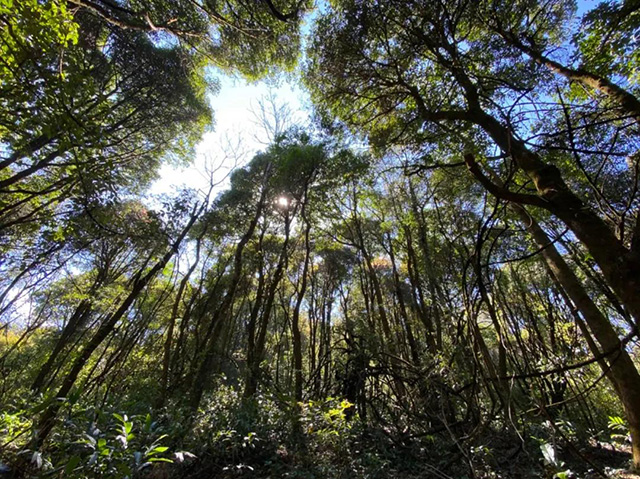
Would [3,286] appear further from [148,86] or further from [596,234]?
[596,234]

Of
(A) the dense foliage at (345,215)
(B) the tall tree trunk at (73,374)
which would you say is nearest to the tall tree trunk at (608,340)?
(A) the dense foliage at (345,215)

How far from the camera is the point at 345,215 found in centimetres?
884

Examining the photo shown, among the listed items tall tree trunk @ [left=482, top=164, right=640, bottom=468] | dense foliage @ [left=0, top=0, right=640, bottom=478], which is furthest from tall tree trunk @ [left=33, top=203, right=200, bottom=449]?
tall tree trunk @ [left=482, top=164, right=640, bottom=468]

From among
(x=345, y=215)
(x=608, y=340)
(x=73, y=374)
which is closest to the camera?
(x=608, y=340)

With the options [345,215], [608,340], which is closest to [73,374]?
[608,340]

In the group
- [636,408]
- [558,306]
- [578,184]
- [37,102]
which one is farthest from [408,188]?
[37,102]

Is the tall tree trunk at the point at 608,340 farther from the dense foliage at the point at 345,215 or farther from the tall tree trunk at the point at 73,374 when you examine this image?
the tall tree trunk at the point at 73,374

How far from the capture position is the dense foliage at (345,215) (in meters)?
1.65

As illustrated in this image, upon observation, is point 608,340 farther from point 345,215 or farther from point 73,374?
point 345,215

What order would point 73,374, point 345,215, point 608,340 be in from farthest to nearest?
1. point 345,215
2. point 73,374
3. point 608,340

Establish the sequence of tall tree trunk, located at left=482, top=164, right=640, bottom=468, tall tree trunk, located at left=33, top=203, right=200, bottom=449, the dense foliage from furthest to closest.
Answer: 1. tall tree trunk, located at left=33, top=203, right=200, bottom=449
2. tall tree trunk, located at left=482, top=164, right=640, bottom=468
3. the dense foliage

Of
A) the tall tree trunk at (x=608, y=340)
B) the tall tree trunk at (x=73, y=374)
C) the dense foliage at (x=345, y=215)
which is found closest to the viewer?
the dense foliage at (x=345, y=215)

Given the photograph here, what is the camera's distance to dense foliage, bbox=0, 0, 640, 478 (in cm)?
165

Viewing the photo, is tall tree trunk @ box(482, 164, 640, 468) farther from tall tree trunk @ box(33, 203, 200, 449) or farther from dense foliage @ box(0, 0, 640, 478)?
tall tree trunk @ box(33, 203, 200, 449)
